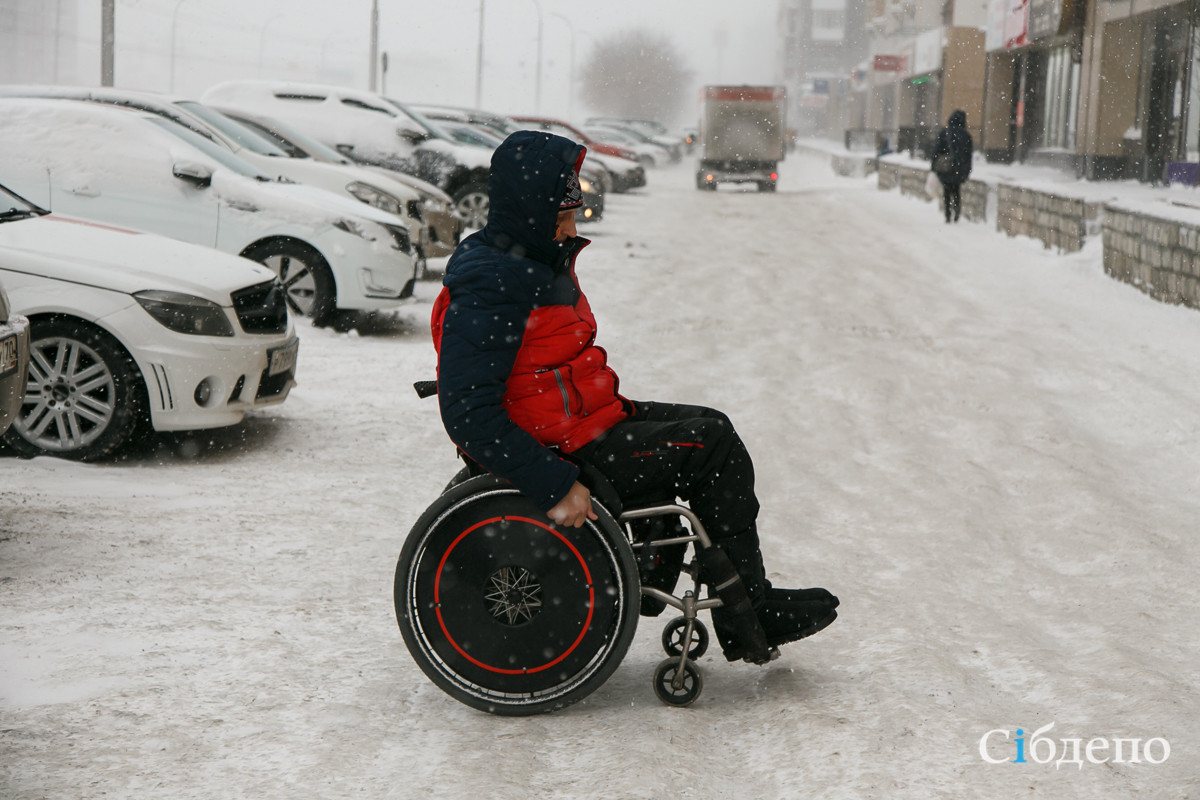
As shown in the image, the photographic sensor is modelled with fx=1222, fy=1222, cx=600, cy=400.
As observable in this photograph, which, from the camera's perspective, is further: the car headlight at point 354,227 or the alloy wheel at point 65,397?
the car headlight at point 354,227

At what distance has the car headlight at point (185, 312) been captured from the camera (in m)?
5.91

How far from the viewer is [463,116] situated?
2066 cm

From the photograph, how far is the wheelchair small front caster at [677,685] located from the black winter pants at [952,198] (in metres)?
18.9

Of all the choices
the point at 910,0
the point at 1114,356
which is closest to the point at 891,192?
the point at 1114,356

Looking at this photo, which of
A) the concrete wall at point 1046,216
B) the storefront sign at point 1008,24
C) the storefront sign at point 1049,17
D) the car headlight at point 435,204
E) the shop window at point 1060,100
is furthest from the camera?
the storefront sign at point 1008,24

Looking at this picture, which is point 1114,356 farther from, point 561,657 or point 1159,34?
point 1159,34

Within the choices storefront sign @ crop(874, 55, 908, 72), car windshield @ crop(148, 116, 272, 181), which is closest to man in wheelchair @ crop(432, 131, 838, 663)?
car windshield @ crop(148, 116, 272, 181)

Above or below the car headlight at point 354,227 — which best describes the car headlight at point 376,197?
above

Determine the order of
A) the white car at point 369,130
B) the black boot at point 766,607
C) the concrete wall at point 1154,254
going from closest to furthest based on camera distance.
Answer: the black boot at point 766,607
the concrete wall at point 1154,254
the white car at point 369,130

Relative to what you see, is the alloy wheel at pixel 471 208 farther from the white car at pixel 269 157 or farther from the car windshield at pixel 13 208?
the car windshield at pixel 13 208

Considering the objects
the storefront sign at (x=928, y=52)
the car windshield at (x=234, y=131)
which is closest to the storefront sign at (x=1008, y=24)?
the storefront sign at (x=928, y=52)

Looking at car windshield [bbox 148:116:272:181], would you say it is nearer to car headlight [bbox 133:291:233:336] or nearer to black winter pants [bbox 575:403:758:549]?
car headlight [bbox 133:291:233:336]

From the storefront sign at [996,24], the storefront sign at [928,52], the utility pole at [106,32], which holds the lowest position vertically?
the utility pole at [106,32]

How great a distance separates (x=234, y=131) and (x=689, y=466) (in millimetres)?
8904
